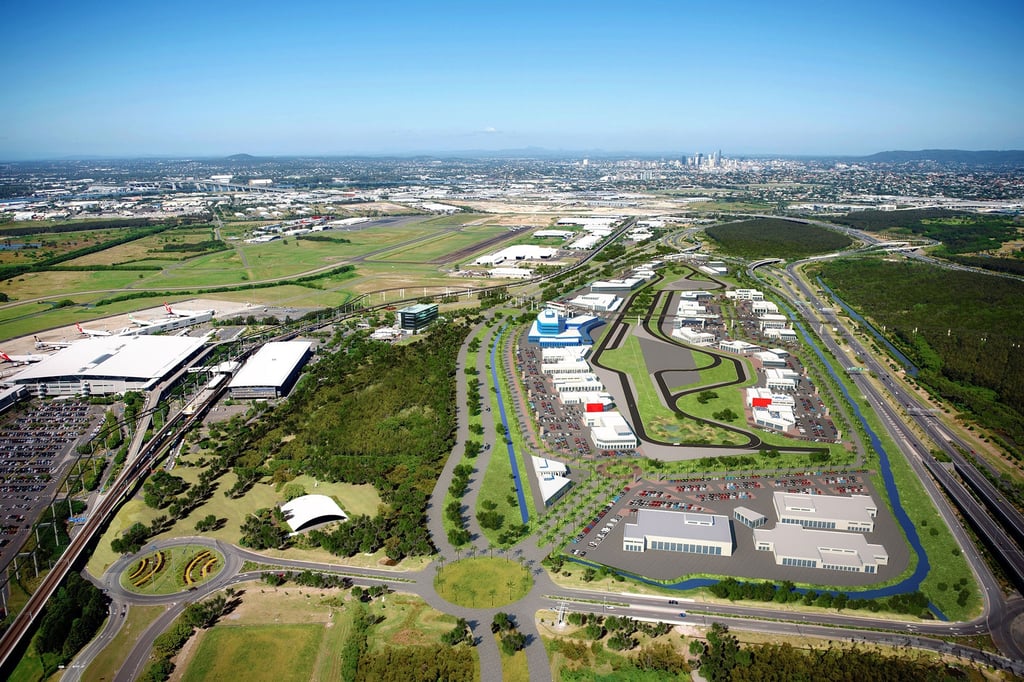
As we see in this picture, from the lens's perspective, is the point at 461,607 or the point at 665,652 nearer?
the point at 665,652

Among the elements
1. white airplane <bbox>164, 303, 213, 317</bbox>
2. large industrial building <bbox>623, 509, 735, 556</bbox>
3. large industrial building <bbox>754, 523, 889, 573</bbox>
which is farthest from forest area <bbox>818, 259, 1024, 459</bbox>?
white airplane <bbox>164, 303, 213, 317</bbox>

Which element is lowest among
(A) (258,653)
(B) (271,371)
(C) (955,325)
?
(A) (258,653)

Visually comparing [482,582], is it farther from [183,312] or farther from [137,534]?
[183,312]

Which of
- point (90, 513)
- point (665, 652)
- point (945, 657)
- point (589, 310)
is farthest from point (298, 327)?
point (945, 657)

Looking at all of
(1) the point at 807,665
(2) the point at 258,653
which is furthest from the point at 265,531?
(1) the point at 807,665

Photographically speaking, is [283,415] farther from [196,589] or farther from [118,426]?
[196,589]

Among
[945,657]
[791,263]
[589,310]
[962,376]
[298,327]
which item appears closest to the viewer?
[945,657]

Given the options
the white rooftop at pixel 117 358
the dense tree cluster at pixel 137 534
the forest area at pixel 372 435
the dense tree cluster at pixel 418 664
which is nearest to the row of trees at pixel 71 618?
the dense tree cluster at pixel 137 534
